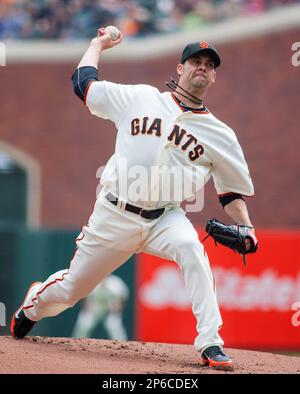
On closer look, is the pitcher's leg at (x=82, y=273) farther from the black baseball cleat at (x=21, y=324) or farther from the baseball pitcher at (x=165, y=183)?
the black baseball cleat at (x=21, y=324)

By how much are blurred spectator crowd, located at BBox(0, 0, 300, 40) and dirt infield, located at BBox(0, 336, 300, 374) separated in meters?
10.3

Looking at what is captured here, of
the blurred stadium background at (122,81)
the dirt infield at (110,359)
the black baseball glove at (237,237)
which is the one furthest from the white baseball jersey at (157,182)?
the blurred stadium background at (122,81)

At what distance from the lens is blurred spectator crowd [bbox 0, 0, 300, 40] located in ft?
53.2

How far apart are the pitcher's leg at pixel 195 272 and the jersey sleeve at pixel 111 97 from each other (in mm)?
757

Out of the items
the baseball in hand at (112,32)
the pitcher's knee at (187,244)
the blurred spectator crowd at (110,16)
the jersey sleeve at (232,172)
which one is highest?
the blurred spectator crowd at (110,16)

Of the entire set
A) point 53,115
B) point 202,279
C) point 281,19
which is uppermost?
point 281,19

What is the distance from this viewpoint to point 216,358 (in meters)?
5.45

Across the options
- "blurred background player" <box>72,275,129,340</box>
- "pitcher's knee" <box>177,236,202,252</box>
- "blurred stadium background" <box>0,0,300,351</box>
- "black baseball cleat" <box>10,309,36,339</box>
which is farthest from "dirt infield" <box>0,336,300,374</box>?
"blurred stadium background" <box>0,0,300,351</box>

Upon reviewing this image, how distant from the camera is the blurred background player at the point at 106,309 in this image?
11.0 metres

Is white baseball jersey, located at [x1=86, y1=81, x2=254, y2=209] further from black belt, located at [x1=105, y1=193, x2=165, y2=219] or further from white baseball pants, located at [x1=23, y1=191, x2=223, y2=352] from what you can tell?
white baseball pants, located at [x1=23, y1=191, x2=223, y2=352]
